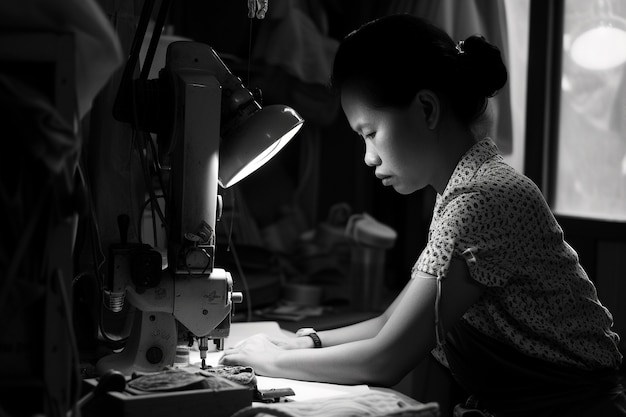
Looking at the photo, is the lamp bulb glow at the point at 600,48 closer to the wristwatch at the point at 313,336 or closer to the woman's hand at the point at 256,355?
the wristwatch at the point at 313,336

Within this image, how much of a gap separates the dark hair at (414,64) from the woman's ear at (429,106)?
0.01 metres

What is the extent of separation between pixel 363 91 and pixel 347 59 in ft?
0.22

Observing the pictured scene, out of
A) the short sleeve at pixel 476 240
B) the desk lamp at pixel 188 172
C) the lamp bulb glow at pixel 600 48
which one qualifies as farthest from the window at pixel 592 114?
the desk lamp at pixel 188 172

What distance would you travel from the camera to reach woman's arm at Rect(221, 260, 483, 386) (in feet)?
4.05

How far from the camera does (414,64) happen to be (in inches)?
53.7

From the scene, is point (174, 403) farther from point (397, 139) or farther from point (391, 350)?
point (397, 139)

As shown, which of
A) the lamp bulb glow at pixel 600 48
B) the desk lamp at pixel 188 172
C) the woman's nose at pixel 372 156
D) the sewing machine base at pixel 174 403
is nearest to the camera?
the sewing machine base at pixel 174 403

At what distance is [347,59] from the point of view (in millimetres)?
1416

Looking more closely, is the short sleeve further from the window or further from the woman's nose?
the window

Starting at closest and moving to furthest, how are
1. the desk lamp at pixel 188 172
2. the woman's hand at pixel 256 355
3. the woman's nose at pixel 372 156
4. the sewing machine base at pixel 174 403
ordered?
the sewing machine base at pixel 174 403, the desk lamp at pixel 188 172, the woman's hand at pixel 256 355, the woman's nose at pixel 372 156

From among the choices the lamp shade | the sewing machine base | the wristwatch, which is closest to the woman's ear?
the lamp shade

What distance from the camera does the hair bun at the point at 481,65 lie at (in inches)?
54.6

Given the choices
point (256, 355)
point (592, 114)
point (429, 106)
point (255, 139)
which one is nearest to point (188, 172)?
point (255, 139)

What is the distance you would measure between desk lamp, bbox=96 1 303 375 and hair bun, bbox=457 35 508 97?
1.09 ft
